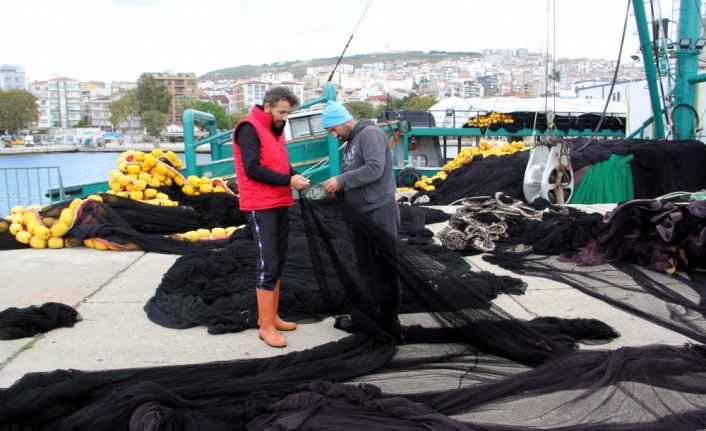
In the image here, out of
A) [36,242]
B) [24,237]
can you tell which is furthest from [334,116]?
[24,237]

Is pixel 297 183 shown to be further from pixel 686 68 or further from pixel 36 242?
pixel 686 68

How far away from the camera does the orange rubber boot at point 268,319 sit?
4258mm

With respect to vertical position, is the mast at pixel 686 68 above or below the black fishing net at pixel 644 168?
above

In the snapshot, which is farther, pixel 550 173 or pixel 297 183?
pixel 550 173

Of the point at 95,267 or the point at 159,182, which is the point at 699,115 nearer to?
the point at 159,182

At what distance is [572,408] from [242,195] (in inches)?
97.4

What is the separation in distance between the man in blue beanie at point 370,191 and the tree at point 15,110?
110 meters

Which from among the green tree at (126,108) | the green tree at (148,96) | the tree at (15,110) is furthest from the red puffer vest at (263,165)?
the green tree at (126,108)

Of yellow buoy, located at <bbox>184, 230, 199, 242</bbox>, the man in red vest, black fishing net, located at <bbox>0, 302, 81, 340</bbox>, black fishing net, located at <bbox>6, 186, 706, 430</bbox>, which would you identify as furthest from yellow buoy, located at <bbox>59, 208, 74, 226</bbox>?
the man in red vest

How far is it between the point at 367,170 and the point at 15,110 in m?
111

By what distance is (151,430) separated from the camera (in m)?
2.66

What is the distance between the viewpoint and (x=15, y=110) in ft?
324

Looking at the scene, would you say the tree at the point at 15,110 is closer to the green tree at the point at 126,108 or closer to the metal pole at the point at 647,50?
the green tree at the point at 126,108

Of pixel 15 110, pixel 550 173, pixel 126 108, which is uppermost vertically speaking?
pixel 126 108
